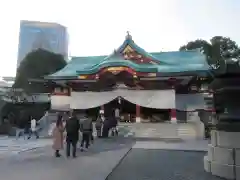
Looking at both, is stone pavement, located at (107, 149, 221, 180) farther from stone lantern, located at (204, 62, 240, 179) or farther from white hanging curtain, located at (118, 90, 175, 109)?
white hanging curtain, located at (118, 90, 175, 109)

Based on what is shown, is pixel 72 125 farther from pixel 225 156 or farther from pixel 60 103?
pixel 60 103

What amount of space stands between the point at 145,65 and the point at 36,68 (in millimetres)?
20054

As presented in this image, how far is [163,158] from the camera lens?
936 cm

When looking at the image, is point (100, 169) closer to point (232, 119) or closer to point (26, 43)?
point (232, 119)

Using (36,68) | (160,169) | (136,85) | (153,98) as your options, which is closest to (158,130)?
(153,98)

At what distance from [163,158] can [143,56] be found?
15.9 m

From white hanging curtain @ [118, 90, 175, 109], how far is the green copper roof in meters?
1.83

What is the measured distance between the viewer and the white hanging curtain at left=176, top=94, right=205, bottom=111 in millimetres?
23938

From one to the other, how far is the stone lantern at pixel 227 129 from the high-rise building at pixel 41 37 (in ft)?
196

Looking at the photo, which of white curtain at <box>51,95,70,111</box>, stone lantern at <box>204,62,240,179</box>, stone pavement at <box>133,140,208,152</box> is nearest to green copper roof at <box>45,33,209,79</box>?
white curtain at <box>51,95,70,111</box>

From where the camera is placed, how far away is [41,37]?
65875mm

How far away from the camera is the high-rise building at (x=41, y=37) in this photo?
65062 millimetres

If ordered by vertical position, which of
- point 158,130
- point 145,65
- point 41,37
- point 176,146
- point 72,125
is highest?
point 41,37

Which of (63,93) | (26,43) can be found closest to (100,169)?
(63,93)
